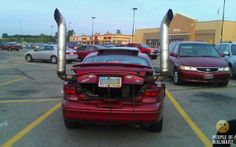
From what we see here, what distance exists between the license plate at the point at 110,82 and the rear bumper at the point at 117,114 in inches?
14.7

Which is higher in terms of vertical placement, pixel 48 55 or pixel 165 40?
pixel 165 40

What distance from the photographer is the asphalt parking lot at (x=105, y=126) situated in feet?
19.7

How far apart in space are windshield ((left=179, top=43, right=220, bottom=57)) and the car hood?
0.48 metres

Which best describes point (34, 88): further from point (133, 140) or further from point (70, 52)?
point (70, 52)

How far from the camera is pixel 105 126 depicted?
6.93 meters

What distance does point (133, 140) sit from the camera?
6.05 meters

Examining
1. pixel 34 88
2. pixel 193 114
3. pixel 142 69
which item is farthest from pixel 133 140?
pixel 34 88

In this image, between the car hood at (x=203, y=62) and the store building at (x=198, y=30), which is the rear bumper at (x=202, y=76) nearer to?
the car hood at (x=203, y=62)

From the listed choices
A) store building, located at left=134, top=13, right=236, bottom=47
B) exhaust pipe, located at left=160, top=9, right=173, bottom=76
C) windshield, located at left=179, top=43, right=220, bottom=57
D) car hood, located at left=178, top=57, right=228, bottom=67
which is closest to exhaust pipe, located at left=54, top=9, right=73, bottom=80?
exhaust pipe, located at left=160, top=9, right=173, bottom=76

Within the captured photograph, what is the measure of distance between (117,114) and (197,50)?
8837 millimetres

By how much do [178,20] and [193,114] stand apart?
7286 centimetres

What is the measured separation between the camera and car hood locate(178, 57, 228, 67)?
41.2 feet

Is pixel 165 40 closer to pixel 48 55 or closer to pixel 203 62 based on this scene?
pixel 203 62

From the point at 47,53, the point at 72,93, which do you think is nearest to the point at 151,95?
the point at 72,93
